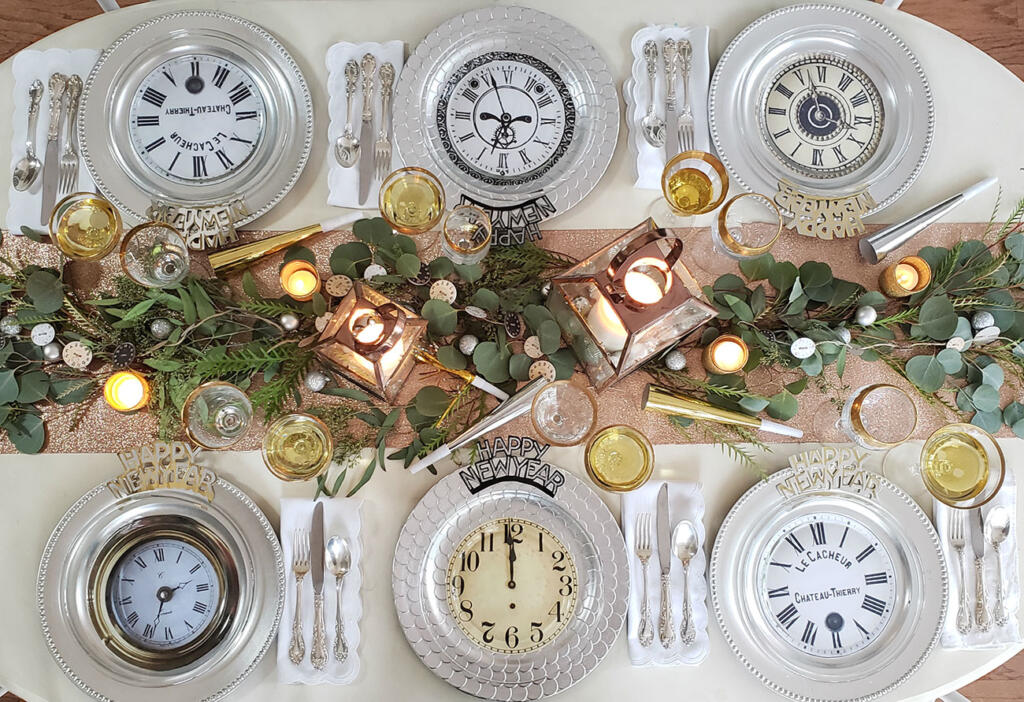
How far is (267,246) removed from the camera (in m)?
1.64

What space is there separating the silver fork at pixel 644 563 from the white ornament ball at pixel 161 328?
3.66 ft

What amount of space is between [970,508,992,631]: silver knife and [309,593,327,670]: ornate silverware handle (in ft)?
4.76

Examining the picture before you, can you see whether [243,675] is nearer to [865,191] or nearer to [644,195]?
[644,195]

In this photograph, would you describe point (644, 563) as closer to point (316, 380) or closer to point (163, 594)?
point (316, 380)

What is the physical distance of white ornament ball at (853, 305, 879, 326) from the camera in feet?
5.31

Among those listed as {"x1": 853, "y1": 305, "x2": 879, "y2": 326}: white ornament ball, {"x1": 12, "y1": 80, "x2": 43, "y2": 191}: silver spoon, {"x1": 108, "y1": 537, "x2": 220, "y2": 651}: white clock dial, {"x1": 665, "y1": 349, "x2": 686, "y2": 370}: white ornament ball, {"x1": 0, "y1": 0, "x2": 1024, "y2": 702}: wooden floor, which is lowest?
{"x1": 108, "y1": 537, "x2": 220, "y2": 651}: white clock dial

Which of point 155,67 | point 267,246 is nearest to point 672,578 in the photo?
point 267,246

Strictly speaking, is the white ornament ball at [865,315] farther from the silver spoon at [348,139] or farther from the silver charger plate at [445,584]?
the silver spoon at [348,139]

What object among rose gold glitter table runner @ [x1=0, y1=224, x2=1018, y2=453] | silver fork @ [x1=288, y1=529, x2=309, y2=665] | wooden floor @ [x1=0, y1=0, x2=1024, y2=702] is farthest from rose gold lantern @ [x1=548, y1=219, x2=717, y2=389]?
wooden floor @ [x1=0, y1=0, x2=1024, y2=702]

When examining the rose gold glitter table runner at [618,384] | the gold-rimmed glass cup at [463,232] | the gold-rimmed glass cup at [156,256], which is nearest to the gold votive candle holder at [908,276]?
the rose gold glitter table runner at [618,384]

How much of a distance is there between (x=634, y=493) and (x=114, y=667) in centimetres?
Answer: 120

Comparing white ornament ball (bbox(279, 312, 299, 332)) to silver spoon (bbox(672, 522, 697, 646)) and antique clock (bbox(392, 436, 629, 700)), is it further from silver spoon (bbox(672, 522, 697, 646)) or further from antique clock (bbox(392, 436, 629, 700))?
silver spoon (bbox(672, 522, 697, 646))

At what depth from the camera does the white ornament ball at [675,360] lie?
1.60 metres

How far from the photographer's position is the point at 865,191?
1.67 meters
